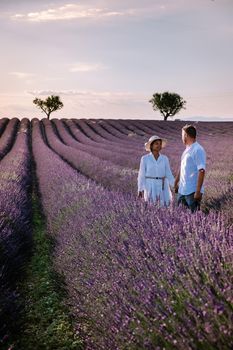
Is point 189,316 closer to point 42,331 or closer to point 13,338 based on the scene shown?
point 13,338

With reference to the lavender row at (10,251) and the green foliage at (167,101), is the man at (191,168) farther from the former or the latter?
the green foliage at (167,101)

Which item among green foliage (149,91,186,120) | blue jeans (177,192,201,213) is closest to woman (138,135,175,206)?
blue jeans (177,192,201,213)

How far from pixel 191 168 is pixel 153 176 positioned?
61 cm

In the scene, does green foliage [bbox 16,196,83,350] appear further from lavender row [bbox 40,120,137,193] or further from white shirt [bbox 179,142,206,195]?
lavender row [bbox 40,120,137,193]

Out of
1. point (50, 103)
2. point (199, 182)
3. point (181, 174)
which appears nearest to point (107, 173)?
point (181, 174)

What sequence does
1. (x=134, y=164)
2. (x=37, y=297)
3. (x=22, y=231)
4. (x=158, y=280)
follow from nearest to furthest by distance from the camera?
(x=158, y=280) < (x=37, y=297) < (x=22, y=231) < (x=134, y=164)

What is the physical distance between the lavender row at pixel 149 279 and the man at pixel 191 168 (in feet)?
3.66

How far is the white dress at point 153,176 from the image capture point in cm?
619

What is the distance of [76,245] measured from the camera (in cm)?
441

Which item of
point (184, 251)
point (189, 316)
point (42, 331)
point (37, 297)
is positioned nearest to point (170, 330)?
point (189, 316)

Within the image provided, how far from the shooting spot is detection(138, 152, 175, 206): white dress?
20.3ft

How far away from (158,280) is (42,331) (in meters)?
1.76

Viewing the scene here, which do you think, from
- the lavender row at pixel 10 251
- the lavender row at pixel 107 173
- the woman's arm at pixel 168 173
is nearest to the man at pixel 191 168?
the woman's arm at pixel 168 173

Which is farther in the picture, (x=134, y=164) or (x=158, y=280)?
(x=134, y=164)
